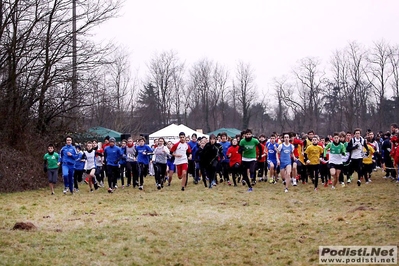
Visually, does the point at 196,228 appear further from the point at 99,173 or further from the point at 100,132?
the point at 100,132

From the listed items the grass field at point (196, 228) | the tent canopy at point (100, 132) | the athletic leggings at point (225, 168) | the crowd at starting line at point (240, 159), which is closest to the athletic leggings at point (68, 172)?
the crowd at starting line at point (240, 159)

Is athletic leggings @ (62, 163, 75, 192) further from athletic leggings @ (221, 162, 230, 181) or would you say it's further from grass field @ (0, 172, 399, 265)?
athletic leggings @ (221, 162, 230, 181)

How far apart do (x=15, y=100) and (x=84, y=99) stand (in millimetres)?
3744

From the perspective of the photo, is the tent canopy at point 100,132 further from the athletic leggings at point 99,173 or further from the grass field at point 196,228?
the grass field at point 196,228

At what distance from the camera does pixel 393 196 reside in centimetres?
1509

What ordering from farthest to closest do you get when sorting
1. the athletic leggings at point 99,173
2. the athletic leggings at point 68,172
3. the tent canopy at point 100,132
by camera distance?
1. the tent canopy at point 100,132
2. the athletic leggings at point 99,173
3. the athletic leggings at point 68,172

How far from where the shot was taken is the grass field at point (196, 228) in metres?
8.25

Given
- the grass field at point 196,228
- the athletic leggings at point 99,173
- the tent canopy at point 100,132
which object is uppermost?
the tent canopy at point 100,132

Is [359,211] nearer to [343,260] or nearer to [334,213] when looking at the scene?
[334,213]

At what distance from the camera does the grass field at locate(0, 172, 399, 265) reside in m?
8.25

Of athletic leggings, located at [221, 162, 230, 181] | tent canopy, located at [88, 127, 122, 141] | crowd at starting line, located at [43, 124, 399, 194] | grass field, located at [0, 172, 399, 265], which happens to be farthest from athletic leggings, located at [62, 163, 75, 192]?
tent canopy, located at [88, 127, 122, 141]

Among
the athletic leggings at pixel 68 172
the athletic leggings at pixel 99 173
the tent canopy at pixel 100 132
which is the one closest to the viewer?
the athletic leggings at pixel 68 172

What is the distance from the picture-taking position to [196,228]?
417 inches

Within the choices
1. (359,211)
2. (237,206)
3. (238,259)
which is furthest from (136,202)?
(238,259)
